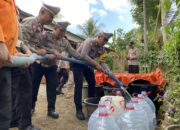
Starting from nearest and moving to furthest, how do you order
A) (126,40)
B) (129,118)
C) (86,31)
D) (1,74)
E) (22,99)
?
(1,74) < (129,118) < (22,99) < (126,40) < (86,31)

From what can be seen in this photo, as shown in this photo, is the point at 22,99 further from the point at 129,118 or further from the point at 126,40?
the point at 126,40

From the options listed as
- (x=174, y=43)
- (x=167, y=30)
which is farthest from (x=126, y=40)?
(x=167, y=30)

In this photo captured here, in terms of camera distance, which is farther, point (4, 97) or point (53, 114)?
point (53, 114)

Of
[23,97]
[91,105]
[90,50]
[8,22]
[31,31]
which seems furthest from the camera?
[90,50]

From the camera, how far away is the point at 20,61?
2.86 m

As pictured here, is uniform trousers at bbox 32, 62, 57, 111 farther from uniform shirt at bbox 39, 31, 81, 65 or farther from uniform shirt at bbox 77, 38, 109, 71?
uniform shirt at bbox 77, 38, 109, 71

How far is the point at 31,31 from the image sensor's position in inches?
188

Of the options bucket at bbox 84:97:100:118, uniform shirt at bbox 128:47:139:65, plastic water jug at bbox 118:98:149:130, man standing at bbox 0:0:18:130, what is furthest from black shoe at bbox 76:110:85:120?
uniform shirt at bbox 128:47:139:65

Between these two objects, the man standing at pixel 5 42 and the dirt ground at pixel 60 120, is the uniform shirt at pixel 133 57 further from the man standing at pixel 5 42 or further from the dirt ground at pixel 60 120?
the man standing at pixel 5 42

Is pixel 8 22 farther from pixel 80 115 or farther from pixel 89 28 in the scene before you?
pixel 89 28

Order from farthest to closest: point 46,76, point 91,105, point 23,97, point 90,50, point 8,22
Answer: point 90,50 < point 46,76 < point 91,105 < point 23,97 < point 8,22

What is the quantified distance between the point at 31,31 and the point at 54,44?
58cm

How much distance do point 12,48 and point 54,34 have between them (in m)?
2.44

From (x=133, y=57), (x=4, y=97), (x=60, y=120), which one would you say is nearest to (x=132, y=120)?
(x=4, y=97)
